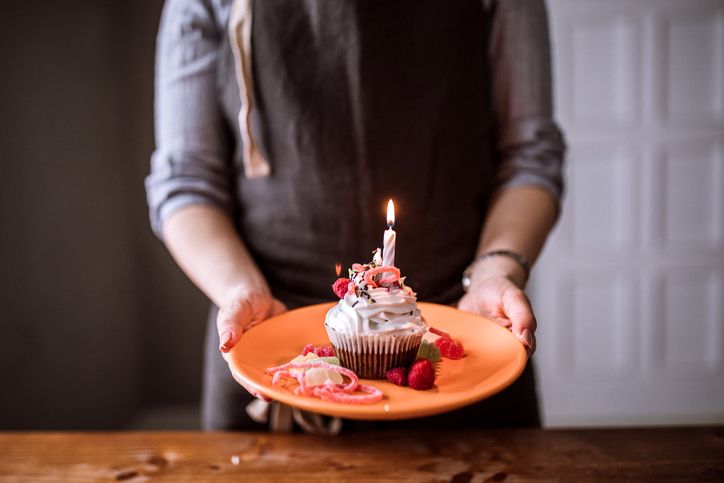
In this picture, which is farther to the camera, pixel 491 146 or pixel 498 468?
pixel 491 146

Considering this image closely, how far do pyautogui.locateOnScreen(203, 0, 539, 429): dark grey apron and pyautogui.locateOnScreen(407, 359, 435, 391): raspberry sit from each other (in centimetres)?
33

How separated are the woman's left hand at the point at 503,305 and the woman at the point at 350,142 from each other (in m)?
0.10

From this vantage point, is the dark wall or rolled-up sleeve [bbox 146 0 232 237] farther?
the dark wall

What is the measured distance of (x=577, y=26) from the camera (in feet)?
9.37

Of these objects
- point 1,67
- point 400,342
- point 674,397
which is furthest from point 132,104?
point 674,397

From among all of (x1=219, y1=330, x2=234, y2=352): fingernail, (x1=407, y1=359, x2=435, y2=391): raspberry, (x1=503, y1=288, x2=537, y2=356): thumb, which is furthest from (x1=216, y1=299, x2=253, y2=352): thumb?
(x1=503, y1=288, x2=537, y2=356): thumb

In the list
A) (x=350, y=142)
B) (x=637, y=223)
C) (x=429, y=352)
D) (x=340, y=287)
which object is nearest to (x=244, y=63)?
(x=350, y=142)

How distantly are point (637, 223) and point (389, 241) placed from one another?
8.40ft

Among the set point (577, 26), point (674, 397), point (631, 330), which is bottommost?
point (674, 397)

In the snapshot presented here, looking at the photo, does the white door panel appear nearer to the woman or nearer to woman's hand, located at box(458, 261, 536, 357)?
the woman

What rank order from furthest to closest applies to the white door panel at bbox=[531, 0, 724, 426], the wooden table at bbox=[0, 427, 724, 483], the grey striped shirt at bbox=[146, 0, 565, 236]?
1. the white door panel at bbox=[531, 0, 724, 426]
2. the grey striped shirt at bbox=[146, 0, 565, 236]
3. the wooden table at bbox=[0, 427, 724, 483]

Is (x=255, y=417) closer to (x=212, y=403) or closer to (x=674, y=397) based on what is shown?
(x=212, y=403)

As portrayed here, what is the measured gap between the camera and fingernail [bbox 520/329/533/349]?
697mm

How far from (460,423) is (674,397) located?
2330 mm
